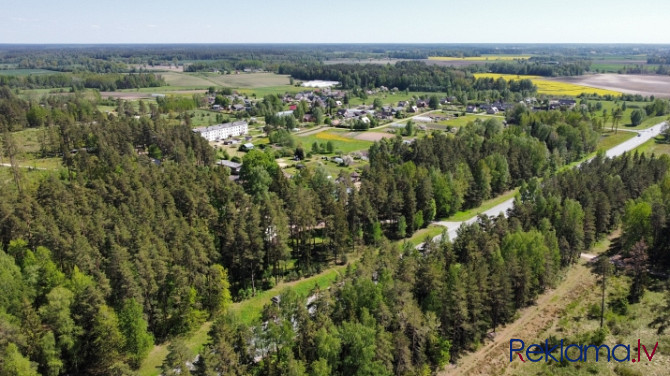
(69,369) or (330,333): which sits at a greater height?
(330,333)

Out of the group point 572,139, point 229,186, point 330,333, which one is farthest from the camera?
point 572,139

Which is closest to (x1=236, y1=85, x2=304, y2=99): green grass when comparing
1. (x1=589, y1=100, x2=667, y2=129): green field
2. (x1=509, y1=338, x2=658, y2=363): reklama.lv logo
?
(x1=589, y1=100, x2=667, y2=129): green field

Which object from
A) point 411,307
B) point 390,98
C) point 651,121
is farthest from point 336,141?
point 651,121

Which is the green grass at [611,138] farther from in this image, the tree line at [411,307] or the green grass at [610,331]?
the green grass at [610,331]

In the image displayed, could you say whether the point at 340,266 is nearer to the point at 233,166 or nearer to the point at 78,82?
the point at 233,166

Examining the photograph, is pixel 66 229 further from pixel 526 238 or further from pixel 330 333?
pixel 526 238

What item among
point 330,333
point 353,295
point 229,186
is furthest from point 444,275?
point 229,186
